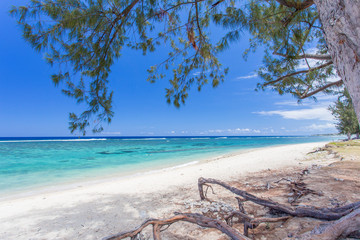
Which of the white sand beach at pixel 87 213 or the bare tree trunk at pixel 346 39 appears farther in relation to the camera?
the white sand beach at pixel 87 213

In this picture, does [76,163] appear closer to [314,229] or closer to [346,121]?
[314,229]

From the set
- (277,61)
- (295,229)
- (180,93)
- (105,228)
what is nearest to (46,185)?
(105,228)

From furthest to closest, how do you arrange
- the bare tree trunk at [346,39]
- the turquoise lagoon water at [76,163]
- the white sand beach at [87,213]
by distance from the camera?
the turquoise lagoon water at [76,163]
the white sand beach at [87,213]
the bare tree trunk at [346,39]

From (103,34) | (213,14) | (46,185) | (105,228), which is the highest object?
(213,14)

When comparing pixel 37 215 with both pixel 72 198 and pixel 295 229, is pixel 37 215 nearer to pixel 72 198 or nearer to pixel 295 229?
pixel 72 198

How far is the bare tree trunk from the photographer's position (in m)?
1.07

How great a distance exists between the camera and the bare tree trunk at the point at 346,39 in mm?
1065

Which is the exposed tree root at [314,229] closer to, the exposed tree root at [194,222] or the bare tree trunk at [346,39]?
the exposed tree root at [194,222]

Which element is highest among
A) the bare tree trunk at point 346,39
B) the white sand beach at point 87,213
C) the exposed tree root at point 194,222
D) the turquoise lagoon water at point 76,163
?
the bare tree trunk at point 346,39

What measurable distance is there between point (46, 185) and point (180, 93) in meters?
5.56

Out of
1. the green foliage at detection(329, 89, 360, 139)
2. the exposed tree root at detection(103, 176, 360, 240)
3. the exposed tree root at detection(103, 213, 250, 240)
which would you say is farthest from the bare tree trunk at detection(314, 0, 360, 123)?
the green foliage at detection(329, 89, 360, 139)

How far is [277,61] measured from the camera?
4.23 meters

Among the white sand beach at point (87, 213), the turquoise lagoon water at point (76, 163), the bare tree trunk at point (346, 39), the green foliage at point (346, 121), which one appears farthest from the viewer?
the green foliage at point (346, 121)

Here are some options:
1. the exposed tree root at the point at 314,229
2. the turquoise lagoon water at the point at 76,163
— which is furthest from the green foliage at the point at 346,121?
the exposed tree root at the point at 314,229
